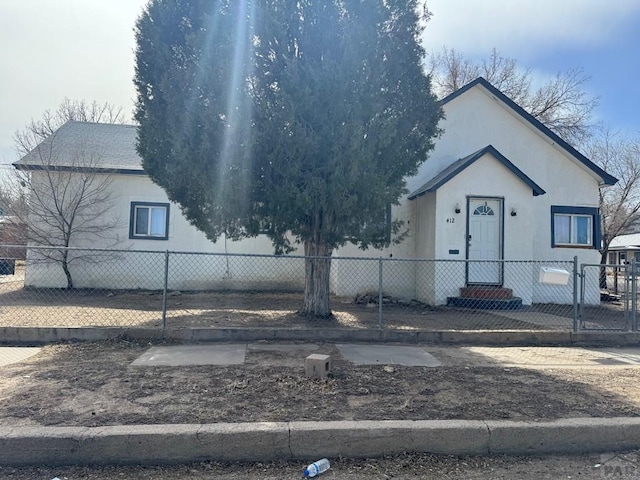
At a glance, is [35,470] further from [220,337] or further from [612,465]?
[612,465]

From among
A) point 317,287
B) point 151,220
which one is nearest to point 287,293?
point 151,220

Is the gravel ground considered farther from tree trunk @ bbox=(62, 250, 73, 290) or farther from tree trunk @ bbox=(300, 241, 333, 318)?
tree trunk @ bbox=(62, 250, 73, 290)

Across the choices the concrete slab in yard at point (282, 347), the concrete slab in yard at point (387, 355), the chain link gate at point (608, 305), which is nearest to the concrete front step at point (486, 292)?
the chain link gate at point (608, 305)

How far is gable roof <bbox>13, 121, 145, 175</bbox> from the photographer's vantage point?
45.4ft

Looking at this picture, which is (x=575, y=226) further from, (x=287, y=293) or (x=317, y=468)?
(x=317, y=468)

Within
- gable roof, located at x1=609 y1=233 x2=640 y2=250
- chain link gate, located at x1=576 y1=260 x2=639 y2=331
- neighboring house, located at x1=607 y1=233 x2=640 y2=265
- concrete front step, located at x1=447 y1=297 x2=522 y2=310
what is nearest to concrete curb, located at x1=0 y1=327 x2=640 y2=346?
chain link gate, located at x1=576 y1=260 x2=639 y2=331

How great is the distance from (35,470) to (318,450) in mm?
2132

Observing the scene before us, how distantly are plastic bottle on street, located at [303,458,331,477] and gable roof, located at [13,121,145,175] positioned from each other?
1259cm

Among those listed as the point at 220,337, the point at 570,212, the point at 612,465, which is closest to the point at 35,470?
the point at 220,337

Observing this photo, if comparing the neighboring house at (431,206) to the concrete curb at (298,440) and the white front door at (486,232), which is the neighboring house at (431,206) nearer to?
the white front door at (486,232)

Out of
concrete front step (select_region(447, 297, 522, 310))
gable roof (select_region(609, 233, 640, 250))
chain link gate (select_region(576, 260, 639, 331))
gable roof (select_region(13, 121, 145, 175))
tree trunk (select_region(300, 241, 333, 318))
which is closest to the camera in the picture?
chain link gate (select_region(576, 260, 639, 331))

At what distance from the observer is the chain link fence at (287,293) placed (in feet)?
28.7

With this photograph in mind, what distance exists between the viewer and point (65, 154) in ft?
47.1

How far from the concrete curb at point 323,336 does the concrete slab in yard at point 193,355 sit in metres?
0.38
